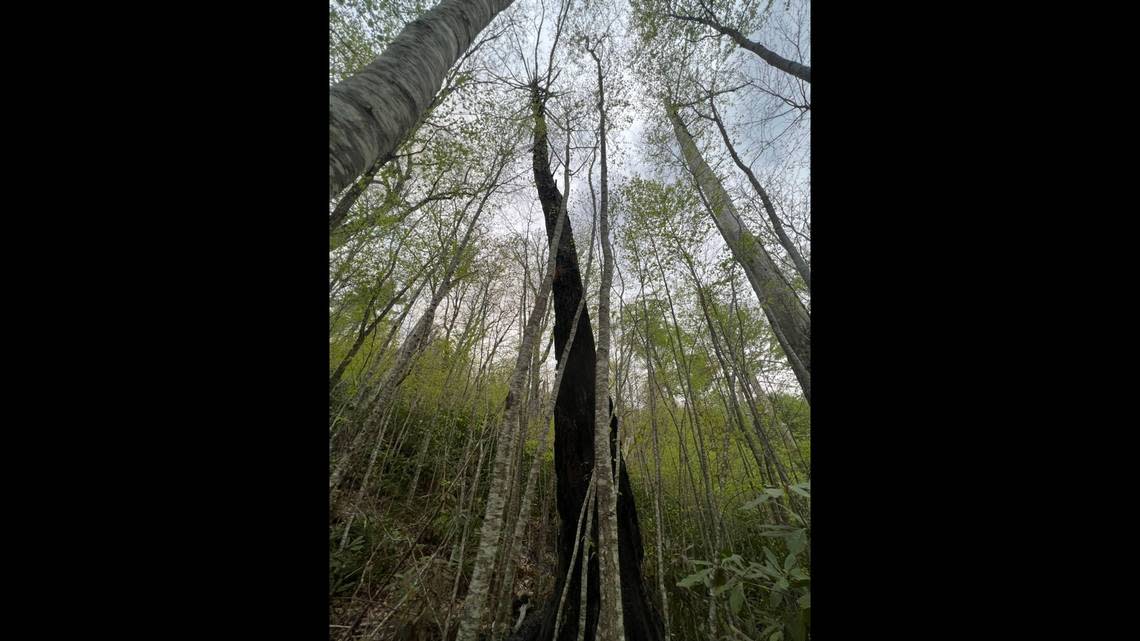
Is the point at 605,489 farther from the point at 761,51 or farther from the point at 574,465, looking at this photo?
the point at 761,51

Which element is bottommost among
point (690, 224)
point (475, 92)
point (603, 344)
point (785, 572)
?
point (785, 572)

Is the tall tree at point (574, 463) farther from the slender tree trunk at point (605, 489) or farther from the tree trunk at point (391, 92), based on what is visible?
the tree trunk at point (391, 92)

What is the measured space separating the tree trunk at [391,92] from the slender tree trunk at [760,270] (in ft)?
6.00

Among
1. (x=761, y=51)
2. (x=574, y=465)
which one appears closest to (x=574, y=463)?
(x=574, y=465)

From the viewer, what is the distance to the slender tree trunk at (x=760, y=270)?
2.15 m

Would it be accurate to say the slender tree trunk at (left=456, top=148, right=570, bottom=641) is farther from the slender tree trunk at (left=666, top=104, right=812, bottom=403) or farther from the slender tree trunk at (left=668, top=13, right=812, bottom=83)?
the slender tree trunk at (left=668, top=13, right=812, bottom=83)

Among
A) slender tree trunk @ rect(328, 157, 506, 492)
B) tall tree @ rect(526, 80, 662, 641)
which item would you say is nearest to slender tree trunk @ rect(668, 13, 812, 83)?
tall tree @ rect(526, 80, 662, 641)

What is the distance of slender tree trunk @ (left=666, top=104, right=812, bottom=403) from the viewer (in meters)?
2.15

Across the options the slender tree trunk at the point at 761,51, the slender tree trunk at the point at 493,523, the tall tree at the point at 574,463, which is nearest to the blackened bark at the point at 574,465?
the tall tree at the point at 574,463

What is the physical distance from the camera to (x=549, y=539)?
3447 mm

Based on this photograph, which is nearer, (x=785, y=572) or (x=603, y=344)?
(x=785, y=572)
